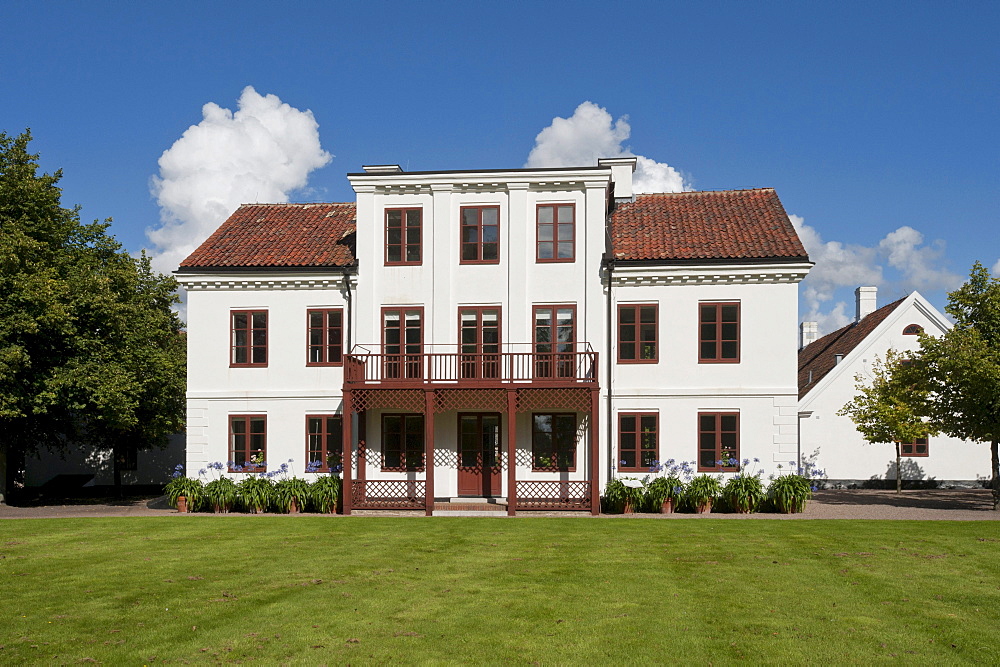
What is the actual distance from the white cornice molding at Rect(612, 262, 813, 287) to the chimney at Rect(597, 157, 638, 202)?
4.68 meters

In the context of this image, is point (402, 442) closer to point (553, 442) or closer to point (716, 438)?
point (553, 442)

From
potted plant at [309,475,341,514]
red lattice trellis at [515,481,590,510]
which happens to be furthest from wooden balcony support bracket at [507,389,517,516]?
potted plant at [309,475,341,514]

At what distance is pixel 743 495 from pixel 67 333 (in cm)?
1899

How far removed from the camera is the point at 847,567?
1379 cm

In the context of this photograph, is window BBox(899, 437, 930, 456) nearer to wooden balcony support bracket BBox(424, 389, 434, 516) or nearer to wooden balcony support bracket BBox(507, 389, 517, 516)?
wooden balcony support bracket BBox(507, 389, 517, 516)

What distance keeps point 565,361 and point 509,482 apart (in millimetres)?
3808

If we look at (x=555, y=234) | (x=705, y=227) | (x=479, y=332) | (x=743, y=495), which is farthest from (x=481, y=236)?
(x=743, y=495)

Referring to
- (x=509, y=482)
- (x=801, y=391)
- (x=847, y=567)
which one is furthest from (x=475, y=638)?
(x=801, y=391)

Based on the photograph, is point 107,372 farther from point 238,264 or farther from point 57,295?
point 238,264

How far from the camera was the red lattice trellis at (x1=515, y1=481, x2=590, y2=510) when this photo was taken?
22.3 meters

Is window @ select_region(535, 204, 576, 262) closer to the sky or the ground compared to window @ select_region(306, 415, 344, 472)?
closer to the sky

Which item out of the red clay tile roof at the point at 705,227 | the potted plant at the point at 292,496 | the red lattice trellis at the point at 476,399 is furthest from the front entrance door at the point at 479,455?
the red clay tile roof at the point at 705,227

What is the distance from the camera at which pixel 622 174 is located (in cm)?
2747

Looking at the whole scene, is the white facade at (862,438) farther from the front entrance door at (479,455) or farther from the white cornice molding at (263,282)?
the white cornice molding at (263,282)
